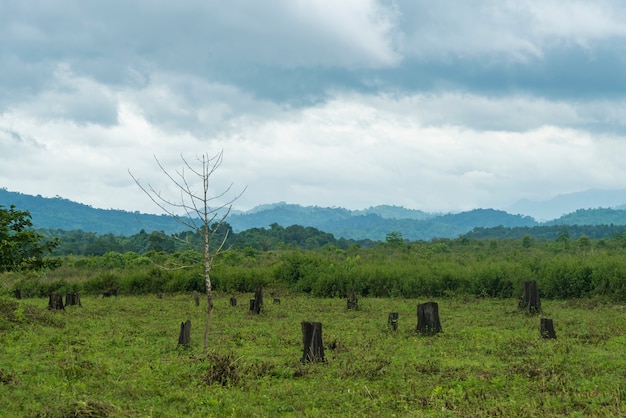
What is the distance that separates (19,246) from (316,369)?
1240cm

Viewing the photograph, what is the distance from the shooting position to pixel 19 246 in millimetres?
18812

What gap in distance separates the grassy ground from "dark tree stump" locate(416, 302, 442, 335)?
0.42 meters

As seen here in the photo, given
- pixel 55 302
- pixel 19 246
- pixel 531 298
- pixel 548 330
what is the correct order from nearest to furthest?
1. pixel 548 330
2. pixel 19 246
3. pixel 531 298
4. pixel 55 302

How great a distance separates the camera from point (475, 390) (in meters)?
10.0

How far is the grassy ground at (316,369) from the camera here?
9.19 meters

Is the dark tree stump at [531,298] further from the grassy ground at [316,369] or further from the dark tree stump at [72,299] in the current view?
the dark tree stump at [72,299]

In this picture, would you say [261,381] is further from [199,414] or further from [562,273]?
[562,273]

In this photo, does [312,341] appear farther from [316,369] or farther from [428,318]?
[428,318]

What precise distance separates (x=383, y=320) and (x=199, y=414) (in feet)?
40.8

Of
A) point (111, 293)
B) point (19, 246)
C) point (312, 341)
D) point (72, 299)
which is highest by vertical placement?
point (19, 246)

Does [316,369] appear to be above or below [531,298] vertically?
below

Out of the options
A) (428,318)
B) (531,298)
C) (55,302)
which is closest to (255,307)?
(55,302)

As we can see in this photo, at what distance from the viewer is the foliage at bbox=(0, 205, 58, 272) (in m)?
18.3

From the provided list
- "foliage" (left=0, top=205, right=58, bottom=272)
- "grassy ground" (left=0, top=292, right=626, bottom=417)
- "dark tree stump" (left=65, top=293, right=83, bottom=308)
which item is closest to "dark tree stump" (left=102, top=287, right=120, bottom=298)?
"dark tree stump" (left=65, top=293, right=83, bottom=308)
